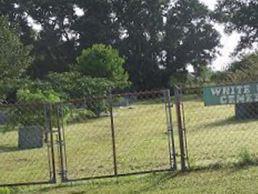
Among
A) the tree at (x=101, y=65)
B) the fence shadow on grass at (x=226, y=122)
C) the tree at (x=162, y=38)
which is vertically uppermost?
the tree at (x=162, y=38)

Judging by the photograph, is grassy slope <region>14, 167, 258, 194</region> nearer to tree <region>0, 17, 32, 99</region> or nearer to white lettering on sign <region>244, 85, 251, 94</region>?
white lettering on sign <region>244, 85, 251, 94</region>

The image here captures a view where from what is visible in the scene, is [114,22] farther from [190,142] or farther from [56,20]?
[190,142]

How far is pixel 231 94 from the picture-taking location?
10.5 meters

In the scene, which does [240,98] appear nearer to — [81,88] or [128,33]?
[81,88]

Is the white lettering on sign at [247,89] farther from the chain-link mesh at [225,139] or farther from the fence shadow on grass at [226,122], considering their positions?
the fence shadow on grass at [226,122]

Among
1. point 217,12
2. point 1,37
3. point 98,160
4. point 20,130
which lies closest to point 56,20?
point 217,12

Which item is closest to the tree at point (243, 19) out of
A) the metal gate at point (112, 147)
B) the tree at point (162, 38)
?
the tree at point (162, 38)

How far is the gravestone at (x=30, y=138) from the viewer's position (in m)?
18.3

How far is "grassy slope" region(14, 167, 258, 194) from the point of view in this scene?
9.09 metres

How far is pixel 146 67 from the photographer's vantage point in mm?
67750

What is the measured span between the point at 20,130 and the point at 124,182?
9.35 meters

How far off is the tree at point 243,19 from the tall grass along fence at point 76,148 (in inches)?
1653

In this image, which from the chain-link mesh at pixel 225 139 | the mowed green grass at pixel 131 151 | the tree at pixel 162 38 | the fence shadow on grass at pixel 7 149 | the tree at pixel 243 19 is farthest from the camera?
the tree at pixel 162 38

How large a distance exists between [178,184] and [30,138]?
959cm
